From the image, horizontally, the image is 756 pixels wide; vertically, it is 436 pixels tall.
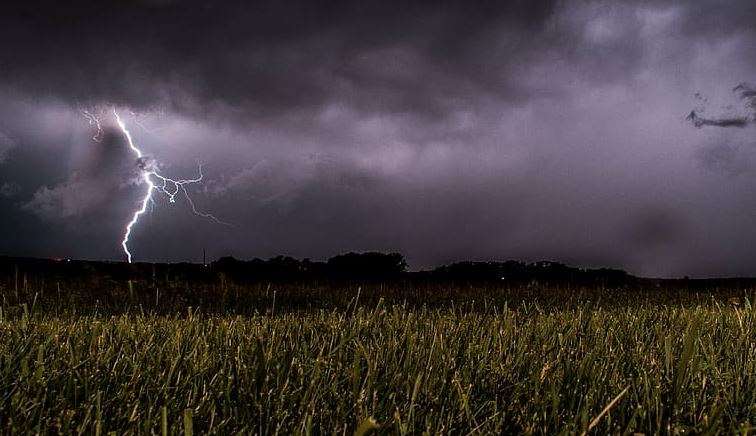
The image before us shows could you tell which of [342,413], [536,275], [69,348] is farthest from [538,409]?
[536,275]

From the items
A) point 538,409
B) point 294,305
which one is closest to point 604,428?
point 538,409

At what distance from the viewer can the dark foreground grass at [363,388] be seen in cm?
185

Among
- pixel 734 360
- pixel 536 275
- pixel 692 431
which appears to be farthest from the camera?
pixel 536 275

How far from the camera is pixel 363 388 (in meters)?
2.18

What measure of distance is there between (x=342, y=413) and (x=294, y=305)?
565cm

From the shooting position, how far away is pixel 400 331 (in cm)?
378

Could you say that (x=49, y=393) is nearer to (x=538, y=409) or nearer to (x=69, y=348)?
(x=69, y=348)

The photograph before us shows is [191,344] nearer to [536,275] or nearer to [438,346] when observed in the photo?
Result: [438,346]

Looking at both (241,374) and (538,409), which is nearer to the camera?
(538,409)

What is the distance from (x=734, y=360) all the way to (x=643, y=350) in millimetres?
408

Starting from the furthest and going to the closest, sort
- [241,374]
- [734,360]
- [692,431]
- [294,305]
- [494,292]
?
1. [494,292]
2. [294,305]
3. [734,360]
4. [241,374]
5. [692,431]

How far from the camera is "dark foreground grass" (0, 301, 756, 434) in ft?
6.06

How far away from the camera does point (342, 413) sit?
1929 millimetres

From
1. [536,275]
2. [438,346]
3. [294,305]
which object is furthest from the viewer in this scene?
[536,275]
